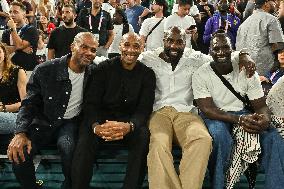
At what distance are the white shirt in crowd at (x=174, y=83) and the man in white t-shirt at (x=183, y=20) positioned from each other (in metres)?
2.28

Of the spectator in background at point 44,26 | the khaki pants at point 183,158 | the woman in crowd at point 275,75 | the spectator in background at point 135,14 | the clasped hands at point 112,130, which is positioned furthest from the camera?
the spectator in background at point 44,26

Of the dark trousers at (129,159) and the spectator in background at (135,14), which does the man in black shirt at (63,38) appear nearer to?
the dark trousers at (129,159)

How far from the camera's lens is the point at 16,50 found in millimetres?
6191

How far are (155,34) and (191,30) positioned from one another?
21.2 inches

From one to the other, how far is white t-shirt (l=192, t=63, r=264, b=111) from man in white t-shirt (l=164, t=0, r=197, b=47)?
97.8 inches

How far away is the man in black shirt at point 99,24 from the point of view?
23.1 feet

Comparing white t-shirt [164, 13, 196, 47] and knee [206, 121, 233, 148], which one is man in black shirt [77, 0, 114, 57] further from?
knee [206, 121, 233, 148]

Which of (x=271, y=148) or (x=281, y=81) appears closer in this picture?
(x=271, y=148)

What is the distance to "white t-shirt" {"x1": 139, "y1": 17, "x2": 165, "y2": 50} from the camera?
A: 699cm

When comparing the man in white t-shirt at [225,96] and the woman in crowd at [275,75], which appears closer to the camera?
Answer: the man in white t-shirt at [225,96]

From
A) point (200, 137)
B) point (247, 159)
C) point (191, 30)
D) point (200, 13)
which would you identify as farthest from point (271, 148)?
point (200, 13)

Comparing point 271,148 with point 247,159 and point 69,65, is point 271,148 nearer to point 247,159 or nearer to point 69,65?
point 247,159

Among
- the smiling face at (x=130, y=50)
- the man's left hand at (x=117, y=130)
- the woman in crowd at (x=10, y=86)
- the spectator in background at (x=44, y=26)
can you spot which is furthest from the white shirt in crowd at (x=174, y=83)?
the spectator in background at (x=44, y=26)

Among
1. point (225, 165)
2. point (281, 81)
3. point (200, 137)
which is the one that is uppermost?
point (281, 81)
